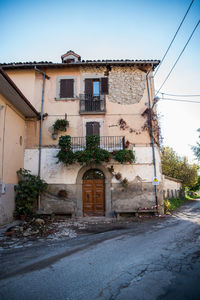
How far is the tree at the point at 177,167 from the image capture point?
2727cm

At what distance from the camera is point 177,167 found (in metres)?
27.2

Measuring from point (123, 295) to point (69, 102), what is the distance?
10.3 m

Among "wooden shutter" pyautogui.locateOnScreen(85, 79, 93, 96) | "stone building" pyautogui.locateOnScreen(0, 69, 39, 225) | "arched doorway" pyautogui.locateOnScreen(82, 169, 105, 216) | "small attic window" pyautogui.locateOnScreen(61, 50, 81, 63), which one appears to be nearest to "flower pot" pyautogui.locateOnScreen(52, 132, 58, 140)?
"stone building" pyautogui.locateOnScreen(0, 69, 39, 225)

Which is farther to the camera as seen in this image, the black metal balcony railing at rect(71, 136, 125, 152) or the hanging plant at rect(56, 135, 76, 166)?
the black metal balcony railing at rect(71, 136, 125, 152)

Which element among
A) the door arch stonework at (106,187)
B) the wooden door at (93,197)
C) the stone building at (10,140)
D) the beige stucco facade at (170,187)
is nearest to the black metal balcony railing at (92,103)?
the stone building at (10,140)

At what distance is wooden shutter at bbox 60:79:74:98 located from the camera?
11612mm

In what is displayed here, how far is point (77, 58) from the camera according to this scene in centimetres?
1272

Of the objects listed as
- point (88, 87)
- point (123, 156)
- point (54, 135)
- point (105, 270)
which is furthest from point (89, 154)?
point (105, 270)

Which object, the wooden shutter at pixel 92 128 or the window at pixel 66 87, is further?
the window at pixel 66 87

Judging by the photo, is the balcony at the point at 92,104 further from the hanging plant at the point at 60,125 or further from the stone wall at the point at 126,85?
the hanging plant at the point at 60,125

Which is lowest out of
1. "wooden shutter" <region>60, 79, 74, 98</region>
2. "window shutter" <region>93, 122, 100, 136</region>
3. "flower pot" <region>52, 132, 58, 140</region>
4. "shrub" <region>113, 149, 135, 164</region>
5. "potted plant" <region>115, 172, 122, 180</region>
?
"potted plant" <region>115, 172, 122, 180</region>

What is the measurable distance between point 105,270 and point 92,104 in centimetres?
936

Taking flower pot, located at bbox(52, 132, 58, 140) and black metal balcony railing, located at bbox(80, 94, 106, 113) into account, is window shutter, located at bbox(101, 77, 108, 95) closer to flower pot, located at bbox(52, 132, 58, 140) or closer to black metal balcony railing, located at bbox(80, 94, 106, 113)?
black metal balcony railing, located at bbox(80, 94, 106, 113)

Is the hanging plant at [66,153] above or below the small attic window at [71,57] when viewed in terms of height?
below
